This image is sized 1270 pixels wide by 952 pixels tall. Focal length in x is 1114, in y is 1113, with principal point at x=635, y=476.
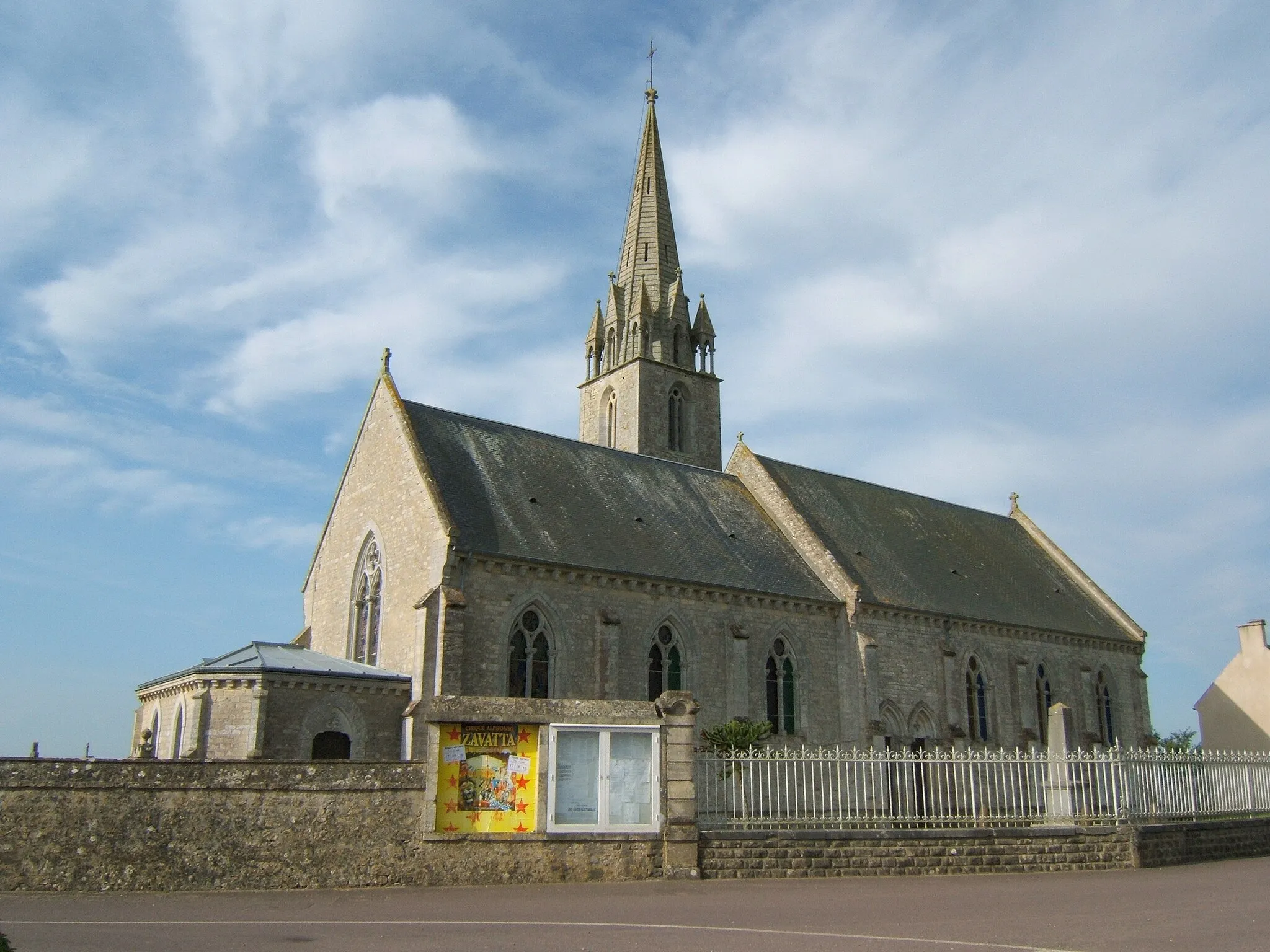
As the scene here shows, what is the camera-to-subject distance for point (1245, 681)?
42.8 m

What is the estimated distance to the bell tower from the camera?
155ft

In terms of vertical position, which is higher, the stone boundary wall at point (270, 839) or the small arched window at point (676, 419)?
the small arched window at point (676, 419)

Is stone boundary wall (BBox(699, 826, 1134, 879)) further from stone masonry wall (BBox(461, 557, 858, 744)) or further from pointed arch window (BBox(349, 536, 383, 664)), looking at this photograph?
pointed arch window (BBox(349, 536, 383, 664))

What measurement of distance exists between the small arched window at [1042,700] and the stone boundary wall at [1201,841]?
12.8 m

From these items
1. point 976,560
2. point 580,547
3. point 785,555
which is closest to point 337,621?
point 580,547

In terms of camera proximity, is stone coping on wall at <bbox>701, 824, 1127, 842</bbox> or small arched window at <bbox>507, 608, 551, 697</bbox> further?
small arched window at <bbox>507, 608, 551, 697</bbox>

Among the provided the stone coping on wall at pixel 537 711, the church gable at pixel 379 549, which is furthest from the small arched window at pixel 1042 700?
the stone coping on wall at pixel 537 711

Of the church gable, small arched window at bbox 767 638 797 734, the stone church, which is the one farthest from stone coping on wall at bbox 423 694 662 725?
small arched window at bbox 767 638 797 734

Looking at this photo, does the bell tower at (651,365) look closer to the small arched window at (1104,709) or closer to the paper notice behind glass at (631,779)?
the small arched window at (1104,709)

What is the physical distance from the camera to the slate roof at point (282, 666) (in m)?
23.7

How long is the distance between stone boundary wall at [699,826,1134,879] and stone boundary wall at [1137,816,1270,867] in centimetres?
63

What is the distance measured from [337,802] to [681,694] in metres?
5.35

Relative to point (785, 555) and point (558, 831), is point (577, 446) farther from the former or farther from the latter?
point (558, 831)

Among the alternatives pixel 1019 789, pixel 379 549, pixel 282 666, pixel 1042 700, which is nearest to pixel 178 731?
pixel 282 666
